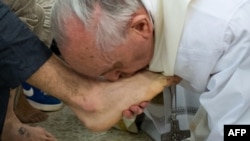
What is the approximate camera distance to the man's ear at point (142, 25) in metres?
0.90

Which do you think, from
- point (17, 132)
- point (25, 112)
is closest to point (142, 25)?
point (17, 132)

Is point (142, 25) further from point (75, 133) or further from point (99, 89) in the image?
point (75, 133)

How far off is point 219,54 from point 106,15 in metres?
0.25

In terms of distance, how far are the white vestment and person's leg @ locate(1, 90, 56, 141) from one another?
55cm

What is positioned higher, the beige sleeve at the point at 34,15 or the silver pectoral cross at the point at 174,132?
the beige sleeve at the point at 34,15

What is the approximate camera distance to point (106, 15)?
89 centimetres

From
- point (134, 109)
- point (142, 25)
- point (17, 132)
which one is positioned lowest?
point (17, 132)

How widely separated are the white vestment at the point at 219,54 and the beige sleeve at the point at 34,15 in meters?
A: 0.34

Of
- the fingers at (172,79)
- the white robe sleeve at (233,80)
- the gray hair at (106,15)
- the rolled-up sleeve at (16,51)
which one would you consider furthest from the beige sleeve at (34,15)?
the white robe sleeve at (233,80)

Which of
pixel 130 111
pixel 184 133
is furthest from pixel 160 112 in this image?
pixel 130 111

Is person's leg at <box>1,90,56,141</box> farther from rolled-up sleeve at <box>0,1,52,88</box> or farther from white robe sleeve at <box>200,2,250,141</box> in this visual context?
white robe sleeve at <box>200,2,250,141</box>

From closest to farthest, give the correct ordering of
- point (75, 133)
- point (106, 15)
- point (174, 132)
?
1. point (106, 15)
2. point (174, 132)
3. point (75, 133)

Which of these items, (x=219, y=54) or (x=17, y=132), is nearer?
(x=219, y=54)

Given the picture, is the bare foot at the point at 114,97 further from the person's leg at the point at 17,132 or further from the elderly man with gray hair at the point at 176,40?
the person's leg at the point at 17,132
